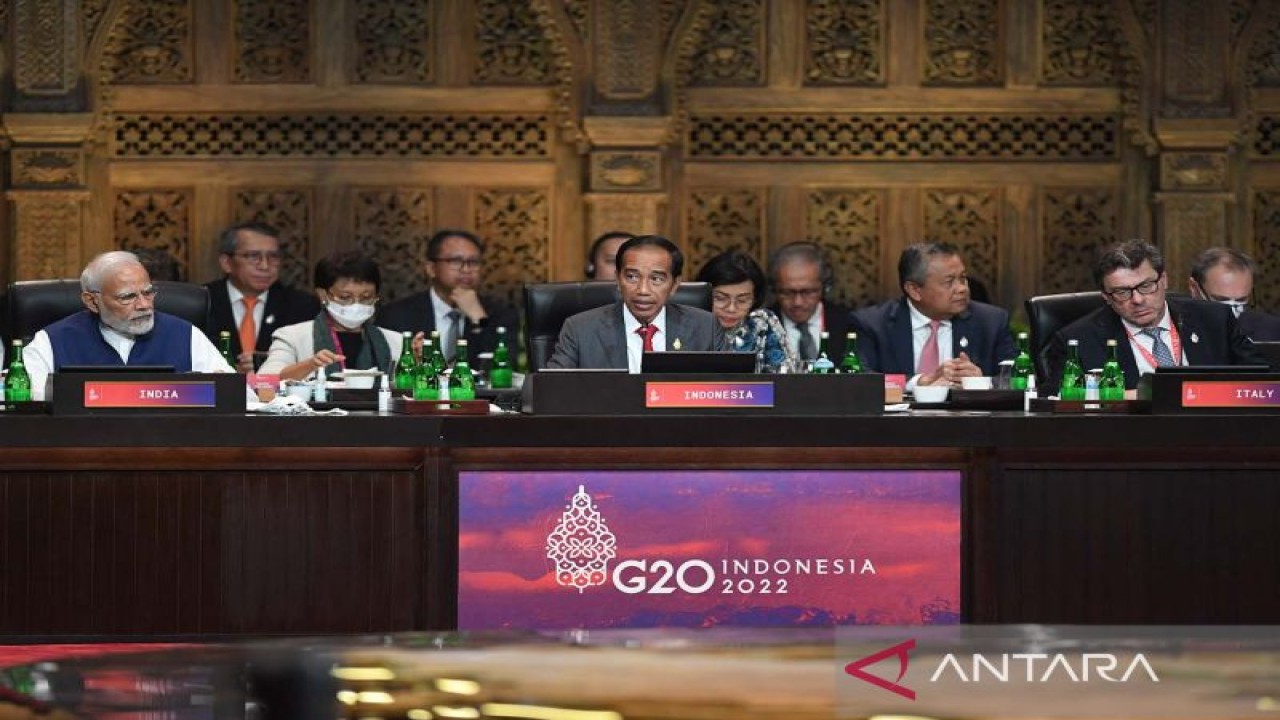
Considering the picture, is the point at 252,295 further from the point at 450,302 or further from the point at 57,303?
the point at 57,303

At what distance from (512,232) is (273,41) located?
1287mm

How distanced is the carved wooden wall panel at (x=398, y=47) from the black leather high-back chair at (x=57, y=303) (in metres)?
2.43

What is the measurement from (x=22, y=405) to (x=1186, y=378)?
2.76 meters

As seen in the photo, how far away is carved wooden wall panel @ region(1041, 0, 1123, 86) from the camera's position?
8.04m

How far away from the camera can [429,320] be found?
276 inches

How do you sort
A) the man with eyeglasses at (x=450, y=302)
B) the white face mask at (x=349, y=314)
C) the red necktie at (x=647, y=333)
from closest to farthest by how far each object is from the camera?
the red necktie at (x=647, y=333) < the white face mask at (x=349, y=314) < the man with eyeglasses at (x=450, y=302)

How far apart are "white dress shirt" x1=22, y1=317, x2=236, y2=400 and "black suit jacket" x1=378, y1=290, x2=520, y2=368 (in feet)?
4.89

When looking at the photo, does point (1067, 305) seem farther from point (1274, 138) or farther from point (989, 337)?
point (1274, 138)

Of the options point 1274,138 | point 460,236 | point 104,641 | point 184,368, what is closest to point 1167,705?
point 104,641

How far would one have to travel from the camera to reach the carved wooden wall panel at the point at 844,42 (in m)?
8.00

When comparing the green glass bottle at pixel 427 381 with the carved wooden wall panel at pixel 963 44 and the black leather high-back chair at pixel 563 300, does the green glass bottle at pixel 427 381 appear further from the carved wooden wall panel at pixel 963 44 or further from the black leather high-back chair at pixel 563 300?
the carved wooden wall panel at pixel 963 44

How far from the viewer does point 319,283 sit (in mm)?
6582

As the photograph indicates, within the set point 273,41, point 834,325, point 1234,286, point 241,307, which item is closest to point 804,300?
point 834,325

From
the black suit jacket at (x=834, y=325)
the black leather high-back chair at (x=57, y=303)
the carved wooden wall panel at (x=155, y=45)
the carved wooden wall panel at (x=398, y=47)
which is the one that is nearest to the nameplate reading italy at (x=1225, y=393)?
the black suit jacket at (x=834, y=325)
